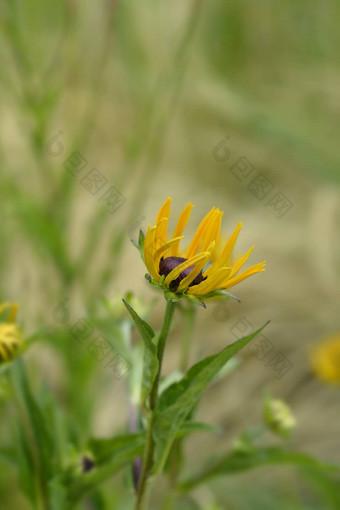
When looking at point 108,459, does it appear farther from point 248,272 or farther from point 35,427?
point 248,272

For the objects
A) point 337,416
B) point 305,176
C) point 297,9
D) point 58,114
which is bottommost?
point 337,416

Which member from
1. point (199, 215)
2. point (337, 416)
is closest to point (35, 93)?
point (337, 416)

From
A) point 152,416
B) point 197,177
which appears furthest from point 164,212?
point 197,177

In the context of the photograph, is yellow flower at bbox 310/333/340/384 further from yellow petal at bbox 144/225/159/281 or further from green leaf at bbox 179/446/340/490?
yellow petal at bbox 144/225/159/281

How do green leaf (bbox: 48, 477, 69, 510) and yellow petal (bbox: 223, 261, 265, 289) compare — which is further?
green leaf (bbox: 48, 477, 69, 510)

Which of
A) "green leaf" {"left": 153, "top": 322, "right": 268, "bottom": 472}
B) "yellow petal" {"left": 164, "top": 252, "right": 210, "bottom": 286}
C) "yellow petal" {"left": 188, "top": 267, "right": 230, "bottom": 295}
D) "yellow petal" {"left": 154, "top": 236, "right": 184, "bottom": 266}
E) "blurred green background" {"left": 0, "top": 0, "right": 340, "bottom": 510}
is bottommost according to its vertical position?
"green leaf" {"left": 153, "top": 322, "right": 268, "bottom": 472}

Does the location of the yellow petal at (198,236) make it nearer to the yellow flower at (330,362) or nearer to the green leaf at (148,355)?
the green leaf at (148,355)

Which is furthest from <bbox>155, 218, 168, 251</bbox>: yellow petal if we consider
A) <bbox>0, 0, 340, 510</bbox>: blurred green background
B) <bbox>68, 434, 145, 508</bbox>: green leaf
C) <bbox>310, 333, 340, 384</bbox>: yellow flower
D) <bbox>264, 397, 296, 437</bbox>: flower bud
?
<bbox>310, 333, 340, 384</bbox>: yellow flower

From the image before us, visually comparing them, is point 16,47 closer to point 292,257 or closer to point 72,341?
point 72,341
